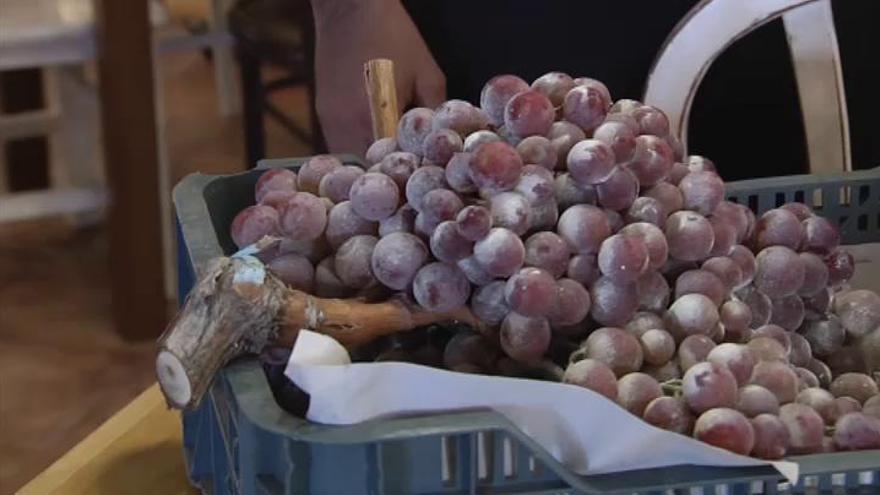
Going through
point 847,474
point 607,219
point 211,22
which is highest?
point 211,22

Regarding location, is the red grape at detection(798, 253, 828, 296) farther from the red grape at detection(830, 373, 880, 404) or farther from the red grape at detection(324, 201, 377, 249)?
the red grape at detection(324, 201, 377, 249)

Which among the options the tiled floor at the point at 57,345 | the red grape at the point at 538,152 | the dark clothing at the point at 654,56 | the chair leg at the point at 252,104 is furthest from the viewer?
the chair leg at the point at 252,104

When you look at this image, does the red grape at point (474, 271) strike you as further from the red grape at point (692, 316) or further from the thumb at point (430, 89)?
the thumb at point (430, 89)

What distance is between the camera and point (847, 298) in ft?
2.64

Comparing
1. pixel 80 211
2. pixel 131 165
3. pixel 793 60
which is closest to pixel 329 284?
pixel 793 60

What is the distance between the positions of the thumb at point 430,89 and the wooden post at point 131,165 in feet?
4.69

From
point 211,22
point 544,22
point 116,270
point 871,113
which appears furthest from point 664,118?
point 211,22

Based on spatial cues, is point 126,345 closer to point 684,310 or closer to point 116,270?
point 116,270

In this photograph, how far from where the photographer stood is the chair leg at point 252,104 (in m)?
3.13

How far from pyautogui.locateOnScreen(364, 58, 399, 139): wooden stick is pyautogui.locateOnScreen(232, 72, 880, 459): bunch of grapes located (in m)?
0.06

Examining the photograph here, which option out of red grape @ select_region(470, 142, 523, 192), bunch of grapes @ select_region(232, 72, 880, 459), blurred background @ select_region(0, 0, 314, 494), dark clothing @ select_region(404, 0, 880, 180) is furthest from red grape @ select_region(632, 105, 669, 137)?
blurred background @ select_region(0, 0, 314, 494)

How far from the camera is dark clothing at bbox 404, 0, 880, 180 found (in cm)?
124

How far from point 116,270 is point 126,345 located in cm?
15


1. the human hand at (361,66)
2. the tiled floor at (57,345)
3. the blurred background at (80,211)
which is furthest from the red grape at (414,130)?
the tiled floor at (57,345)
